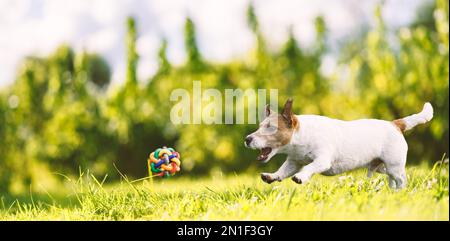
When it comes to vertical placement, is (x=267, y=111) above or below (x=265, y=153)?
above

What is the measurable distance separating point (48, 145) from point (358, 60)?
455 centimetres

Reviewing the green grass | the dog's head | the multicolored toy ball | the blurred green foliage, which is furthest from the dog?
the blurred green foliage

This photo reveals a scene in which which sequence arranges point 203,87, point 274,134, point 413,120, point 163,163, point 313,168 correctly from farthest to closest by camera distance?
point 203,87 → point 163,163 → point 413,120 → point 274,134 → point 313,168

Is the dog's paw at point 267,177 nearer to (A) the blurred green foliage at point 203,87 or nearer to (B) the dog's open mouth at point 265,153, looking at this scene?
(B) the dog's open mouth at point 265,153

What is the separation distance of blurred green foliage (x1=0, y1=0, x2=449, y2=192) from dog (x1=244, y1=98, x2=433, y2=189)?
3755 mm

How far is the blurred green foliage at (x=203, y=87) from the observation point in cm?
694

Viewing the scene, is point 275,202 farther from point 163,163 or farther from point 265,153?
point 163,163

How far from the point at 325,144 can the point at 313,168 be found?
0.56 ft

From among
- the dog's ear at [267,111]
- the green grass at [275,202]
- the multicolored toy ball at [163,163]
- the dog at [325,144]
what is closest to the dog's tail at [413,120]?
the dog at [325,144]

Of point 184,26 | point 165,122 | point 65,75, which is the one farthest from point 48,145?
point 184,26

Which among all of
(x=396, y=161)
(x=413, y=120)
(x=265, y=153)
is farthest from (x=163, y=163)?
(x=413, y=120)

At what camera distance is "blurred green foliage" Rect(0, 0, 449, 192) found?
6941 mm

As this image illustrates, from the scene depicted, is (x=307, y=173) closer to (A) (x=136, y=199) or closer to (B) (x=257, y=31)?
(A) (x=136, y=199)

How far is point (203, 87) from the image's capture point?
7348 mm
